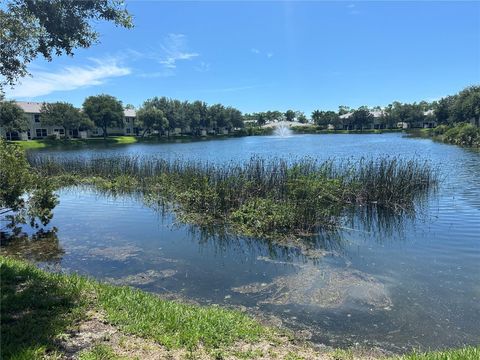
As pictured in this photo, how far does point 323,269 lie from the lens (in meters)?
8.98

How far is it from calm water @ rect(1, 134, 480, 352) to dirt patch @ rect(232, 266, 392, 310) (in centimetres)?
2

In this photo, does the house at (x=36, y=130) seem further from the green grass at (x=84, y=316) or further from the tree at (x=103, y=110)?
the green grass at (x=84, y=316)

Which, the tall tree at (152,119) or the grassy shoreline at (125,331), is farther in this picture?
the tall tree at (152,119)

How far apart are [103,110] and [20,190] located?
64.9 m

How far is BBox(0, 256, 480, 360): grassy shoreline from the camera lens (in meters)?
4.38

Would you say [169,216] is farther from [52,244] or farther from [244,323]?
[244,323]

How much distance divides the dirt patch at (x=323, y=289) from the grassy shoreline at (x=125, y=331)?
156cm

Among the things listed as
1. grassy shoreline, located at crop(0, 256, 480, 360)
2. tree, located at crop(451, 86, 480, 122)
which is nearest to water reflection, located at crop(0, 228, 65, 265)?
grassy shoreline, located at crop(0, 256, 480, 360)

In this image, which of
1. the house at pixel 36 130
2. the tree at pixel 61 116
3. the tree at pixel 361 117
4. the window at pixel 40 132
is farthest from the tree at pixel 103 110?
the tree at pixel 361 117

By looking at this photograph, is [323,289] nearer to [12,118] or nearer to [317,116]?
[12,118]

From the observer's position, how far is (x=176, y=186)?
58.8 ft

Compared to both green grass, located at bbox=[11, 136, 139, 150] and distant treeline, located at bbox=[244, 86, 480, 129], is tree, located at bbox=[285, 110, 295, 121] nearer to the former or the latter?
distant treeline, located at bbox=[244, 86, 480, 129]

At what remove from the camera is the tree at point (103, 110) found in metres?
73.0

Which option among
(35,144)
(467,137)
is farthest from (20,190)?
(35,144)
